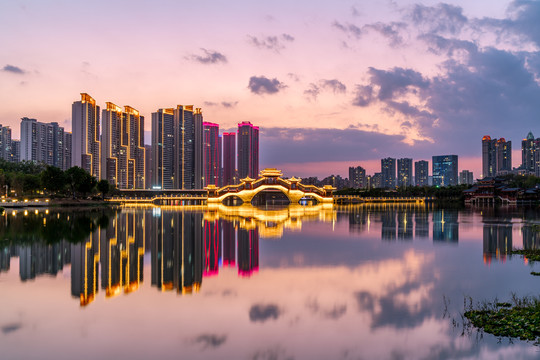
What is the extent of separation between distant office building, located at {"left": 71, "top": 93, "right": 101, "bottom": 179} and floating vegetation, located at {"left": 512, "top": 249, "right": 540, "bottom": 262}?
131 meters

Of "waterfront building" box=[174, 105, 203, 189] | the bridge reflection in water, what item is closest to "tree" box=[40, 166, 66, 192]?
the bridge reflection in water

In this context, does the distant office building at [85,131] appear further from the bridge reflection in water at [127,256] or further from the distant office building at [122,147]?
the bridge reflection in water at [127,256]

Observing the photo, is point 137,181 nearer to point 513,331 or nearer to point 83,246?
point 83,246

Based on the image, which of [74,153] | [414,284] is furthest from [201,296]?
[74,153]

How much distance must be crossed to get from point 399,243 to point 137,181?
492 ft

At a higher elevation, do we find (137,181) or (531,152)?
(531,152)

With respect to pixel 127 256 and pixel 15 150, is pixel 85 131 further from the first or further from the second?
pixel 127 256

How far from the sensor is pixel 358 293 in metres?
11.5

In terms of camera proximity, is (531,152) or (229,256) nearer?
(229,256)

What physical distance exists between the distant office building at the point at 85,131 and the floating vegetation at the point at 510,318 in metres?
136

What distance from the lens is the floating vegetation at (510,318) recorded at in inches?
305

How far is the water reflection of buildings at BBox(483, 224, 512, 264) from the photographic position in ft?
57.1

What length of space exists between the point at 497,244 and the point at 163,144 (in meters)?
142

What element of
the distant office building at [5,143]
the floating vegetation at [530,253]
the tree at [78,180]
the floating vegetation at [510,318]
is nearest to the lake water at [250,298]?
the floating vegetation at [510,318]
